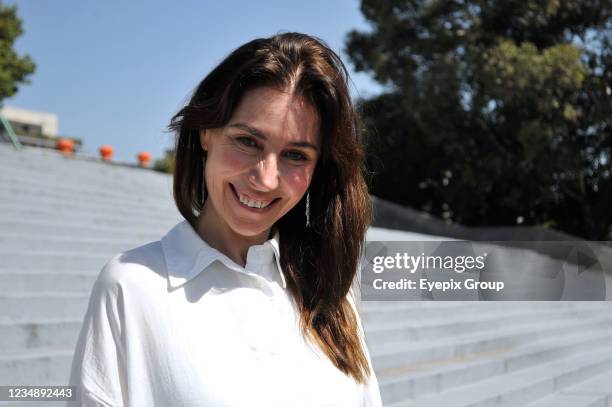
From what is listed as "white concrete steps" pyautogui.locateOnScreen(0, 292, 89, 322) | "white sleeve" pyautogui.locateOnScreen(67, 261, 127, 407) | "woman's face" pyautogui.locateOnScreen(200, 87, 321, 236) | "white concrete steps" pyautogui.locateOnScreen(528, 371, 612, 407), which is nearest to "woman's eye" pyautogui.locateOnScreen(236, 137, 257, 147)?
"woman's face" pyautogui.locateOnScreen(200, 87, 321, 236)

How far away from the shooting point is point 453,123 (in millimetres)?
13750

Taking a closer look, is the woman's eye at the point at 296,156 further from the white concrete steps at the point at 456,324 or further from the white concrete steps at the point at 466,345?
the white concrete steps at the point at 456,324

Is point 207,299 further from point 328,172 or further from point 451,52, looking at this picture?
point 451,52

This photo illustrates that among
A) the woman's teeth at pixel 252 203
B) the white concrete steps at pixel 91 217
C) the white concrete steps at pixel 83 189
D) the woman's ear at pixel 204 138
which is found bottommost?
the woman's teeth at pixel 252 203

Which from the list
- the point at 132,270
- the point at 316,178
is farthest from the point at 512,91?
the point at 132,270

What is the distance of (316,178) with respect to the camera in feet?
4.71

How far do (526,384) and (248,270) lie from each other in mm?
3269

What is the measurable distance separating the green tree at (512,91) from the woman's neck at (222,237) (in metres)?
11.5

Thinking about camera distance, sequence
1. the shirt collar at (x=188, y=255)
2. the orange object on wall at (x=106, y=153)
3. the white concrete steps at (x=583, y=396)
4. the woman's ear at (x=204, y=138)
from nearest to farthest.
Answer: the shirt collar at (x=188, y=255)
the woman's ear at (x=204, y=138)
the white concrete steps at (x=583, y=396)
the orange object on wall at (x=106, y=153)

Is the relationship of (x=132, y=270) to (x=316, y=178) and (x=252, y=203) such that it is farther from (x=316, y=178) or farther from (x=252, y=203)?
(x=316, y=178)

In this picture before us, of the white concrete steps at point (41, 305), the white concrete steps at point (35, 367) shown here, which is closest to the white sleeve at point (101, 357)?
the white concrete steps at point (35, 367)

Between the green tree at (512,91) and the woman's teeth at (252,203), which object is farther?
the green tree at (512,91)

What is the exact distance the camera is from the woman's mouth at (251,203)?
122cm

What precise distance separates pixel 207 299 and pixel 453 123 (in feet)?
42.9
